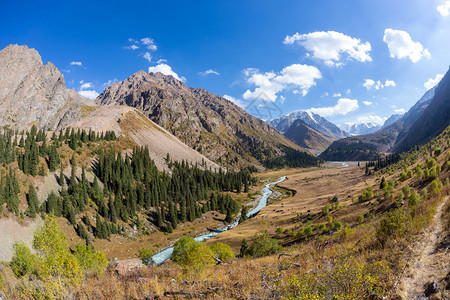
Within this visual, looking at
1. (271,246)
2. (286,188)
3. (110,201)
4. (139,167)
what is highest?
(139,167)

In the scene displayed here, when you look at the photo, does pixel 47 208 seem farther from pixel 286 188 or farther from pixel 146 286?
pixel 286 188

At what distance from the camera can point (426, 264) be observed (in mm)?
10133

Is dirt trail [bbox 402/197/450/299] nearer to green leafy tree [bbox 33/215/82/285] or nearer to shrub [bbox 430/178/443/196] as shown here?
green leafy tree [bbox 33/215/82/285]

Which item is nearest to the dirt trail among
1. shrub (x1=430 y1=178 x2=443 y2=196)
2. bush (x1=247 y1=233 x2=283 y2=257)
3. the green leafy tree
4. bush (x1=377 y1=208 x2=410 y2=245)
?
bush (x1=377 y1=208 x2=410 y2=245)

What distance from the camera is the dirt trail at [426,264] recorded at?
345 inches

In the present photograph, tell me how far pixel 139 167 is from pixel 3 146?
190ft

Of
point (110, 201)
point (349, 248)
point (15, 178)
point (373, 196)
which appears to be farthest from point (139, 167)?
point (349, 248)

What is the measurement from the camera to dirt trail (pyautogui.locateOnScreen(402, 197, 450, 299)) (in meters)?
8.76

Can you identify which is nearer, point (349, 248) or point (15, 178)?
point (349, 248)

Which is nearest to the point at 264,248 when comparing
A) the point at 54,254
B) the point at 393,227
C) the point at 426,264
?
the point at 393,227

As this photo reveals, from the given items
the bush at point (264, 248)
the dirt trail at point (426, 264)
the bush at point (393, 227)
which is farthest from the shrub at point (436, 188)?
the bush at point (264, 248)

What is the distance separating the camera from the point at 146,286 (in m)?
12.1

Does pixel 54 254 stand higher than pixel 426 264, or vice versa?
pixel 54 254

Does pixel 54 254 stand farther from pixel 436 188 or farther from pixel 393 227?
pixel 436 188
